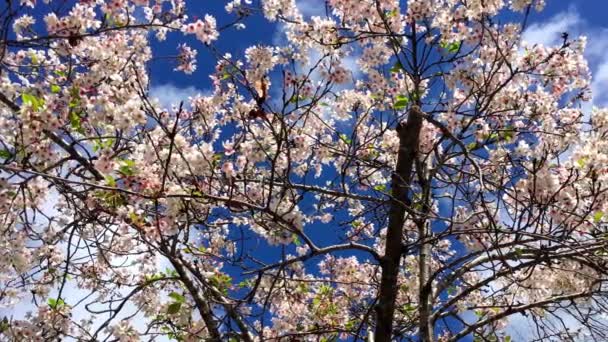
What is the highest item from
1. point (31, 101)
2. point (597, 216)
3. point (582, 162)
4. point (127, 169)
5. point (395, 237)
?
point (395, 237)

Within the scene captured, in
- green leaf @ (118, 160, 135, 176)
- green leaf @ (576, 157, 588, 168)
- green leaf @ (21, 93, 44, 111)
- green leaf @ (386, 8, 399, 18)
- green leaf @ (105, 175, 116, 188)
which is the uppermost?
green leaf @ (386, 8, 399, 18)

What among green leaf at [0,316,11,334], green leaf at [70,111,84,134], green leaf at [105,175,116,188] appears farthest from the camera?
green leaf at [0,316,11,334]

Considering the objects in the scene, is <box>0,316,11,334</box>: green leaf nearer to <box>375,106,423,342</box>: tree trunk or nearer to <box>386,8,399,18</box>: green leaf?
<box>375,106,423,342</box>: tree trunk

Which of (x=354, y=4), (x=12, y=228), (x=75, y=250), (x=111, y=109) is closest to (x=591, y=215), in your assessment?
(x=354, y=4)

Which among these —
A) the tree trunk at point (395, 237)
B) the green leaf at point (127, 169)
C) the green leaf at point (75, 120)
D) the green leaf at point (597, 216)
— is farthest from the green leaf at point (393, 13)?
the green leaf at point (127, 169)

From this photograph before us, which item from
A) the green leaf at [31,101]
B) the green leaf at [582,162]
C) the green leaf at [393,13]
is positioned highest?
the green leaf at [393,13]

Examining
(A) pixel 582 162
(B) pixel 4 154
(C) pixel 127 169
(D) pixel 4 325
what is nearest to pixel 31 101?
(B) pixel 4 154

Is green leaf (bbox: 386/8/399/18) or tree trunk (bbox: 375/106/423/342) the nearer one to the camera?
tree trunk (bbox: 375/106/423/342)

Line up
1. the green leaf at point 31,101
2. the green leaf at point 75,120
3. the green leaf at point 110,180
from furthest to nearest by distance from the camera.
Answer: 1. the green leaf at point 75,120
2. the green leaf at point 31,101
3. the green leaf at point 110,180

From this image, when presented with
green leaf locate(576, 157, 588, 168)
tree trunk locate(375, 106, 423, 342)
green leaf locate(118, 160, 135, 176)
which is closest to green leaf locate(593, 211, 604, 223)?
green leaf locate(576, 157, 588, 168)

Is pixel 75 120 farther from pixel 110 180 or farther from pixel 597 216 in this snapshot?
pixel 597 216

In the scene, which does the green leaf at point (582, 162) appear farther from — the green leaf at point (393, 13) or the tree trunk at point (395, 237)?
the green leaf at point (393, 13)

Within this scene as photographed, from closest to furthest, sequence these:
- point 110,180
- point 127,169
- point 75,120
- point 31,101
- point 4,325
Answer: point 110,180 < point 127,169 < point 31,101 < point 75,120 < point 4,325

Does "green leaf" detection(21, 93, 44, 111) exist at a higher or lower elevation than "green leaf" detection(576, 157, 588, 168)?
lower
